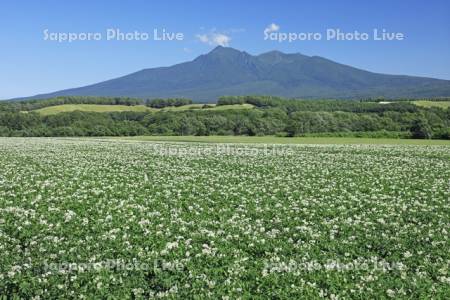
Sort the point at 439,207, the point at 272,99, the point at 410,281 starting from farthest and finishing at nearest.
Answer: the point at 272,99 < the point at 439,207 < the point at 410,281

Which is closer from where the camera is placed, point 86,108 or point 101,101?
point 86,108

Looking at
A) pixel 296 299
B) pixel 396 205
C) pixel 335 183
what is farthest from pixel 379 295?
pixel 335 183

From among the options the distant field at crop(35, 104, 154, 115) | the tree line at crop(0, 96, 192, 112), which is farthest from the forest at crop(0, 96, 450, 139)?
the tree line at crop(0, 96, 192, 112)

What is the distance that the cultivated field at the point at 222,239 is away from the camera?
695 centimetres

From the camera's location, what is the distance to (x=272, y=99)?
143 meters

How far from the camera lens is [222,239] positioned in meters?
9.22

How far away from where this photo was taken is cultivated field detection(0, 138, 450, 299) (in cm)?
695

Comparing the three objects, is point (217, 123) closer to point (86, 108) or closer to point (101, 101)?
point (86, 108)

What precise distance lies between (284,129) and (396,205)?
7941 cm

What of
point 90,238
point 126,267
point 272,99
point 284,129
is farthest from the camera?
point 272,99

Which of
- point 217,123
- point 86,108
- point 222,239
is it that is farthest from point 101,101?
point 222,239

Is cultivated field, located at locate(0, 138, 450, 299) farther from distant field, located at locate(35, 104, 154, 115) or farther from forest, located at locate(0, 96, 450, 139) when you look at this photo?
distant field, located at locate(35, 104, 154, 115)

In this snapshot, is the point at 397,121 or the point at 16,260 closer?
the point at 16,260

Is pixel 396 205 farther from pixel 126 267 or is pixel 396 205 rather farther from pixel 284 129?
pixel 284 129
